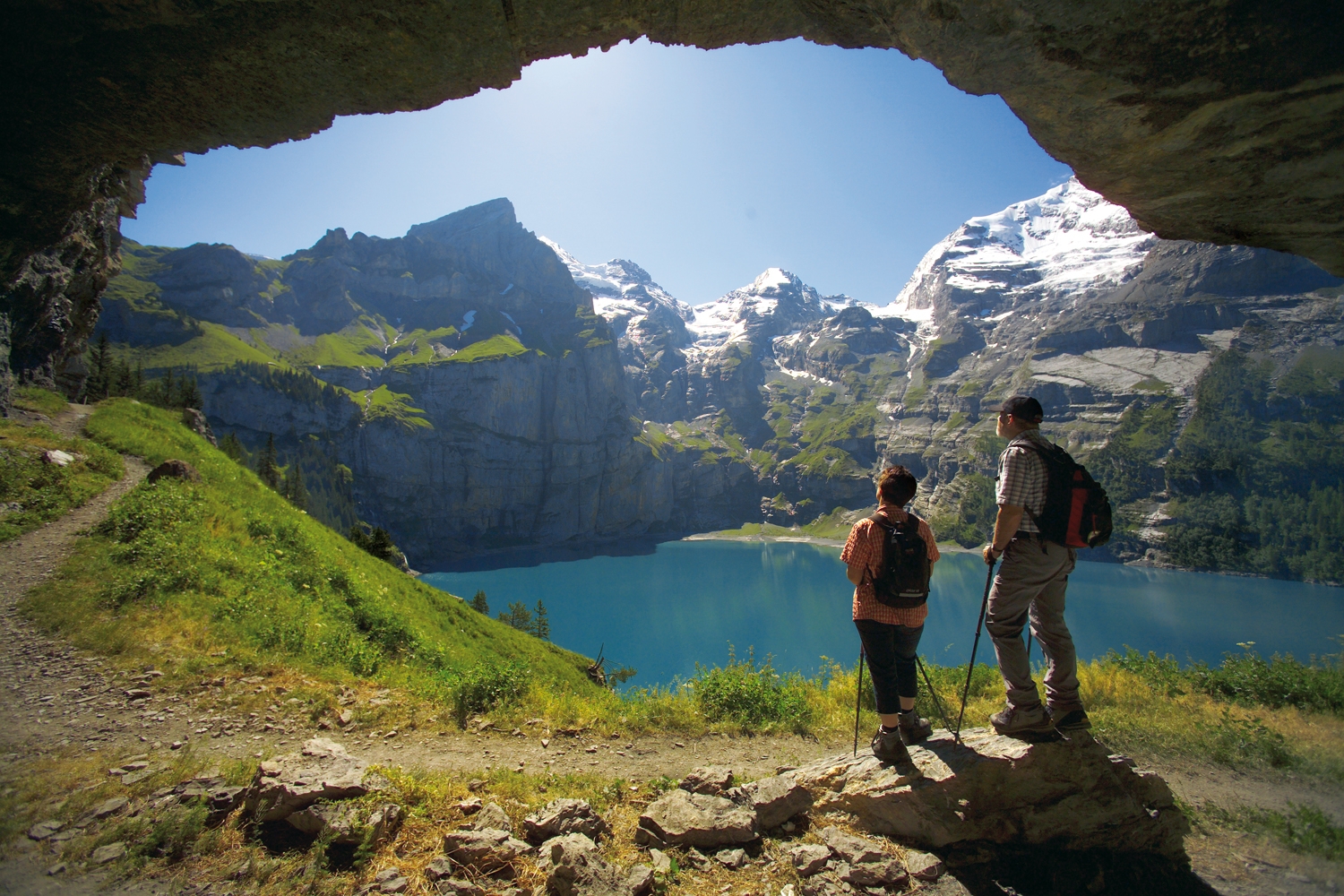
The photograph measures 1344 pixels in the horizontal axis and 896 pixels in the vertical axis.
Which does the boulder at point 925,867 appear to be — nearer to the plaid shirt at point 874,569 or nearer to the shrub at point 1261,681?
the plaid shirt at point 874,569

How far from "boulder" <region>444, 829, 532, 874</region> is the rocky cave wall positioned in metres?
5.76

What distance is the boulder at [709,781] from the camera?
16.6 feet

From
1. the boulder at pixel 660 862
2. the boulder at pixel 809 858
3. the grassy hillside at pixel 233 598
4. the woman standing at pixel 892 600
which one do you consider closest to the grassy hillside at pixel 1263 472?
the woman standing at pixel 892 600

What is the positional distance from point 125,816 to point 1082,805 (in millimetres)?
7680

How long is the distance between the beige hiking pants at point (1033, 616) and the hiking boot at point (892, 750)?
43.2 inches

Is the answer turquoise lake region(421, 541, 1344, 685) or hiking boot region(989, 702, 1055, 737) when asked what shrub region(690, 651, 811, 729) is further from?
turquoise lake region(421, 541, 1344, 685)

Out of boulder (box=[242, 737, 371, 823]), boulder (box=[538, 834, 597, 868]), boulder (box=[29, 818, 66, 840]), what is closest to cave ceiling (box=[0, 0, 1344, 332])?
boulder (box=[29, 818, 66, 840])

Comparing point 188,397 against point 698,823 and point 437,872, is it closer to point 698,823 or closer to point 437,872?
point 437,872

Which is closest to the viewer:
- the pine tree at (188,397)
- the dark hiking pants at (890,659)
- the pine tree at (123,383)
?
the dark hiking pants at (890,659)

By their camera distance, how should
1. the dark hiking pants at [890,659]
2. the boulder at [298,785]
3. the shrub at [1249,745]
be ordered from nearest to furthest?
the boulder at [298,785]
the dark hiking pants at [890,659]
the shrub at [1249,745]

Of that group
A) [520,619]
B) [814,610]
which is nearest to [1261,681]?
[520,619]

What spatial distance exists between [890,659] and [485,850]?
3968mm

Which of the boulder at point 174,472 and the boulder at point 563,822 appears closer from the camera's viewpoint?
the boulder at point 563,822

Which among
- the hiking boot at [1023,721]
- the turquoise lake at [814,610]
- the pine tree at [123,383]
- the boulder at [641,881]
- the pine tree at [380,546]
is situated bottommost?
the turquoise lake at [814,610]
